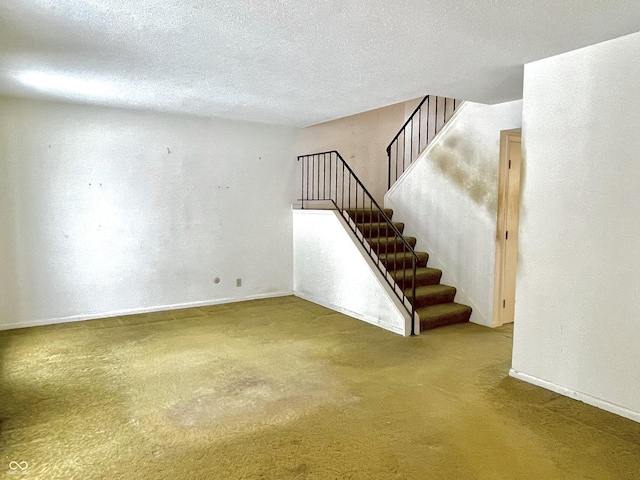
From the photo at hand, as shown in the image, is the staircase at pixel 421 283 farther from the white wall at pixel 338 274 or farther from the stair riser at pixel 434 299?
the white wall at pixel 338 274

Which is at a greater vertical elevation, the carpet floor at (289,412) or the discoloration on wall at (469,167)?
the discoloration on wall at (469,167)

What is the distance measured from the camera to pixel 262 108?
5086 millimetres

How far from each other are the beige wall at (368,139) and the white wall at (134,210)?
0.93m

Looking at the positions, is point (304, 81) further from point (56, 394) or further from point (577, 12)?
point (56, 394)

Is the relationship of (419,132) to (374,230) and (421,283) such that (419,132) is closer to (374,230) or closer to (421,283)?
(374,230)

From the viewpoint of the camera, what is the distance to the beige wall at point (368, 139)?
7227 mm

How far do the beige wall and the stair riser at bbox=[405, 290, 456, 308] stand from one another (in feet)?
9.41

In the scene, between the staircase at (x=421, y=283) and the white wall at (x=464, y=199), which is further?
the staircase at (x=421, y=283)

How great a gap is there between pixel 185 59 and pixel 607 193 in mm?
3195

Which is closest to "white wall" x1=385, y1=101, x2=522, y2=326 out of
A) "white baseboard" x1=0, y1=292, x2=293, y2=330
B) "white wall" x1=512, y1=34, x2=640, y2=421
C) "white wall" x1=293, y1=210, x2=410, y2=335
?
"white wall" x1=293, y1=210, x2=410, y2=335

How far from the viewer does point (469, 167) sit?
A: 5.08 metres

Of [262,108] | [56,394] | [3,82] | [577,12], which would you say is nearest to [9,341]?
[56,394]

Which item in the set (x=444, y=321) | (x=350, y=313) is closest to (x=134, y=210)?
(x=350, y=313)

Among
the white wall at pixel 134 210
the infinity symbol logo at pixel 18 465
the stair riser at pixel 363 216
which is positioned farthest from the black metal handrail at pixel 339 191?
the infinity symbol logo at pixel 18 465
